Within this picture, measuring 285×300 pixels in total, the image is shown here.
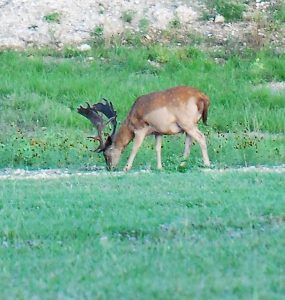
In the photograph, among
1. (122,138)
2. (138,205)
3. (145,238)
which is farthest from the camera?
(122,138)

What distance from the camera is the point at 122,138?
651 inches

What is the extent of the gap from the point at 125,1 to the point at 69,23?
2.03m

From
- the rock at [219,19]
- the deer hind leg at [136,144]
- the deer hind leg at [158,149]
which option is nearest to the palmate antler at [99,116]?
the deer hind leg at [136,144]

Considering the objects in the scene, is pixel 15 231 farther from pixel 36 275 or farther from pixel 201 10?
pixel 201 10

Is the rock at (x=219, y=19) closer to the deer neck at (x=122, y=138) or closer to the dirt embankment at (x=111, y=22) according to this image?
the dirt embankment at (x=111, y=22)

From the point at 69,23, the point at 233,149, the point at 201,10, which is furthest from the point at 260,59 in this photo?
the point at 233,149

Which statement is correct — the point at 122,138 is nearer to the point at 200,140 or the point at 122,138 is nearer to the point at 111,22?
the point at 200,140

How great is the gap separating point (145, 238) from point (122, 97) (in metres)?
13.5

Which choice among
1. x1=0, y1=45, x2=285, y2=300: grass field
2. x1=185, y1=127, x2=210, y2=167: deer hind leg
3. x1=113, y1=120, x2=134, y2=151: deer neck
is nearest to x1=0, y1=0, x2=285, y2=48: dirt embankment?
x1=0, y1=45, x2=285, y2=300: grass field

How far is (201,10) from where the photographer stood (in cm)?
2825

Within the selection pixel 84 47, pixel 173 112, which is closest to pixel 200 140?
pixel 173 112

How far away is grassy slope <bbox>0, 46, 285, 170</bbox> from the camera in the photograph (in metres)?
16.7

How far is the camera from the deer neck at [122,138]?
16484 millimetres

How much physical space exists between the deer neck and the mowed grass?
405 cm
